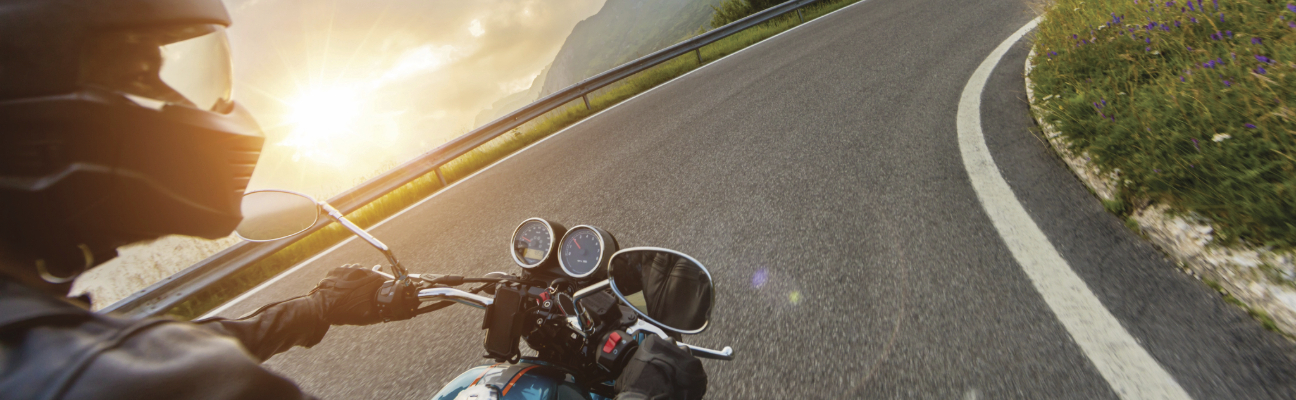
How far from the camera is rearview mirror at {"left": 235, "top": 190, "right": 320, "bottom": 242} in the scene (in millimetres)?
1301

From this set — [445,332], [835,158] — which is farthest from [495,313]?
[835,158]

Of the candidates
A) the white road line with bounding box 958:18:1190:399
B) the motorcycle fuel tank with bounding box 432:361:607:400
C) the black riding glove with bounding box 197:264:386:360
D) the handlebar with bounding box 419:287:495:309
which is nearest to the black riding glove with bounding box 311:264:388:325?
the black riding glove with bounding box 197:264:386:360

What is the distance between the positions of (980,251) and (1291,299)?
1.04 meters

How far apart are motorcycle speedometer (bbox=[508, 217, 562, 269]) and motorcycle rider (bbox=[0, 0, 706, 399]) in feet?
1.74

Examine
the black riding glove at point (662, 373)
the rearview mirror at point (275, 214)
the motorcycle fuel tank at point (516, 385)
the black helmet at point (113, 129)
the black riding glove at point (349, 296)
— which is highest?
the black helmet at point (113, 129)

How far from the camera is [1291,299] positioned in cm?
189

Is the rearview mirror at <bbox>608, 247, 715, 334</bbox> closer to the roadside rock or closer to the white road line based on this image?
the white road line

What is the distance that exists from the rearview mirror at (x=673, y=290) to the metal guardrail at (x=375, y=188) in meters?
4.29

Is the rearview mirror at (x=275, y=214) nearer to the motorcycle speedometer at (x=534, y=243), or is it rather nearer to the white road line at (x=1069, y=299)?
the motorcycle speedometer at (x=534, y=243)

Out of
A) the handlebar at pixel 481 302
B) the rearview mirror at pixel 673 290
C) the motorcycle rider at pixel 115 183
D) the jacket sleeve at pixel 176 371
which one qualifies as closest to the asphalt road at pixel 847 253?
the handlebar at pixel 481 302

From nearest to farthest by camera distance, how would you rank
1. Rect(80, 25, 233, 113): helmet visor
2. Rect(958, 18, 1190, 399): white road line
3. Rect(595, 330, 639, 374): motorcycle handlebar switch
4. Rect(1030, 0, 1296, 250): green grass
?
1. Rect(80, 25, 233, 113): helmet visor
2. Rect(595, 330, 639, 374): motorcycle handlebar switch
3. Rect(958, 18, 1190, 399): white road line
4. Rect(1030, 0, 1296, 250): green grass

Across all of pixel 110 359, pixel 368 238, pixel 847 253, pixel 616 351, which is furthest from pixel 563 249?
pixel 847 253

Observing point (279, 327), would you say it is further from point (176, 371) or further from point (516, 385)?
point (176, 371)

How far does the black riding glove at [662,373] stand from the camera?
1.14 meters
